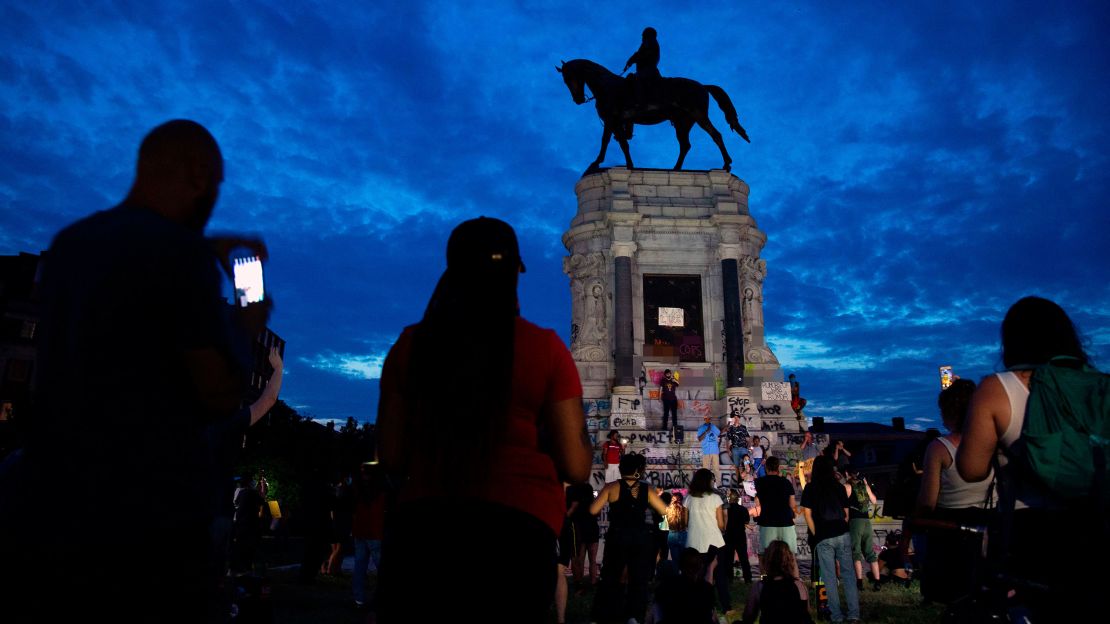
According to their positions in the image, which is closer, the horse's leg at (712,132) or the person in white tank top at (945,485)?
the person in white tank top at (945,485)

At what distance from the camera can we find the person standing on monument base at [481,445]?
2.20 meters

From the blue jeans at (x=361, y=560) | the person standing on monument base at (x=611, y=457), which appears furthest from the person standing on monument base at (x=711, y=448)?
the blue jeans at (x=361, y=560)

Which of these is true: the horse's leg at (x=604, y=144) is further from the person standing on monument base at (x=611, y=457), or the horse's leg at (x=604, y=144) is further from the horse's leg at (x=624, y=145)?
the person standing on monument base at (x=611, y=457)

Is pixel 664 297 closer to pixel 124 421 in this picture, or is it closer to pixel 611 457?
pixel 611 457

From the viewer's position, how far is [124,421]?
1820 millimetres

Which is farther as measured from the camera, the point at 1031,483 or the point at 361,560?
the point at 361,560

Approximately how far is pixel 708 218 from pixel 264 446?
114 ft

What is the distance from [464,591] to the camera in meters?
2.15

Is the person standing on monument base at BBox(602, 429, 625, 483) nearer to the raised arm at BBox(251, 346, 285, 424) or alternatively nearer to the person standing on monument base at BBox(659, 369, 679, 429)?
the person standing on monument base at BBox(659, 369, 679, 429)

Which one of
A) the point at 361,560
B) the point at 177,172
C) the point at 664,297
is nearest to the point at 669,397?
the point at 664,297

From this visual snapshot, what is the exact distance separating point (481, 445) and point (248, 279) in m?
0.95

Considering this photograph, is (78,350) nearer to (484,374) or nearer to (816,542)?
(484,374)

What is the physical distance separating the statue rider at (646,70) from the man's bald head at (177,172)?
23278mm

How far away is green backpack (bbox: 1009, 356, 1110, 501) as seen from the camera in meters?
2.60
